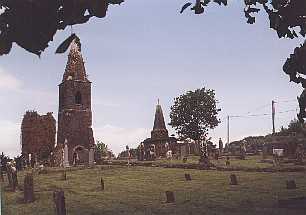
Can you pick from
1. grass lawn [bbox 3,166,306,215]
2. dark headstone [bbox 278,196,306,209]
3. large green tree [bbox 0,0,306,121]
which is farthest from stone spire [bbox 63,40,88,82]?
large green tree [bbox 0,0,306,121]

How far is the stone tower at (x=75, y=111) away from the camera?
39.3 m

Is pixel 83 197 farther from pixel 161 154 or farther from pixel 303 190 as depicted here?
pixel 161 154

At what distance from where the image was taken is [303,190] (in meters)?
13.4

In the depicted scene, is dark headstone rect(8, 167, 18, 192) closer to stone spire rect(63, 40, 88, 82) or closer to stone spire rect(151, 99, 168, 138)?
stone spire rect(63, 40, 88, 82)

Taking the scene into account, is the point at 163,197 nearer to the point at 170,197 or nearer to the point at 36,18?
the point at 170,197

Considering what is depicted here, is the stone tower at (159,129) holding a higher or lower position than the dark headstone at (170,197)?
higher

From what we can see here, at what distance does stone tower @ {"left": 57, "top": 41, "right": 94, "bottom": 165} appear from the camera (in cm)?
3928

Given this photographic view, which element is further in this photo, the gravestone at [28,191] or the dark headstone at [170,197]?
the dark headstone at [170,197]

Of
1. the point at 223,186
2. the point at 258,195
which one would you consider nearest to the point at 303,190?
the point at 258,195

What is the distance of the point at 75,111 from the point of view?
40562 millimetres

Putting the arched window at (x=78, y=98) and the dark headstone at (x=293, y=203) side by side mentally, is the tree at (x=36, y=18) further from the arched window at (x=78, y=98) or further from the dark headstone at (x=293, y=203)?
the arched window at (x=78, y=98)

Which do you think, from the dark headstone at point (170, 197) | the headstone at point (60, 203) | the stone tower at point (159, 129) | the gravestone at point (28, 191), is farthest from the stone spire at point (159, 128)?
the headstone at point (60, 203)

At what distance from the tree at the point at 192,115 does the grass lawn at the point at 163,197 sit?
31911 millimetres

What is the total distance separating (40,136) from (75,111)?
415 centimetres
